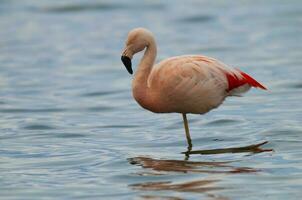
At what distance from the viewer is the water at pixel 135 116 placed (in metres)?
7.80

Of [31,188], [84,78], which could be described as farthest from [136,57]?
[31,188]

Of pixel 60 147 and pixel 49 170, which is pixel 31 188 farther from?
pixel 60 147

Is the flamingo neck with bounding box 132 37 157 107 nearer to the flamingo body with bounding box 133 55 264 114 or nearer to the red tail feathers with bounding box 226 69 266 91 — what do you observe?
the flamingo body with bounding box 133 55 264 114

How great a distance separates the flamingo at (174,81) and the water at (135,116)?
50cm

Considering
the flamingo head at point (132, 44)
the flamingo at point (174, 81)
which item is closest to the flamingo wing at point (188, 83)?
the flamingo at point (174, 81)

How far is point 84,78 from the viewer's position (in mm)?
14805

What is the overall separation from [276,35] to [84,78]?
4890 mm

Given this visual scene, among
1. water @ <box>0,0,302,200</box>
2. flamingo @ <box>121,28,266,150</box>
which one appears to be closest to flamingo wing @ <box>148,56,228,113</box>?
flamingo @ <box>121,28,266,150</box>

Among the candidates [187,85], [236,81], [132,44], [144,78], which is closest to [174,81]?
[187,85]

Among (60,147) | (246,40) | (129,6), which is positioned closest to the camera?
(60,147)

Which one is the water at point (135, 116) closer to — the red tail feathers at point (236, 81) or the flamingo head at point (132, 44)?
the red tail feathers at point (236, 81)

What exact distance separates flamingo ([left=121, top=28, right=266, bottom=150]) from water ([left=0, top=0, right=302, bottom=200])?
50 centimetres

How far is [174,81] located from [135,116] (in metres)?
2.74

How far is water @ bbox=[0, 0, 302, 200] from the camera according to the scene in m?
7.80
